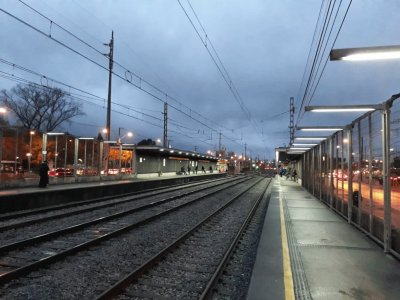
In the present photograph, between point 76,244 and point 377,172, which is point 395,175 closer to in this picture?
point 377,172

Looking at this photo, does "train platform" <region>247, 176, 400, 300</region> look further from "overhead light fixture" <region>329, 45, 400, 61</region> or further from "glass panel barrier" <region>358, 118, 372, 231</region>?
"overhead light fixture" <region>329, 45, 400, 61</region>

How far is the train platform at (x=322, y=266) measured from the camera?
5.39 metres

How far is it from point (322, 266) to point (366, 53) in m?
3.41

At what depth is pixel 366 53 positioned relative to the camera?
18.6ft

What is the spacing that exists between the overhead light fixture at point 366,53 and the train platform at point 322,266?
3194 mm

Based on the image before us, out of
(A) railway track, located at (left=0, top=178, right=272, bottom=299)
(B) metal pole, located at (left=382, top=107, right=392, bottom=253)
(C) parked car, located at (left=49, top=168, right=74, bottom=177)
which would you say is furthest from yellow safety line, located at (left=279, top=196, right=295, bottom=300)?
(C) parked car, located at (left=49, top=168, right=74, bottom=177)

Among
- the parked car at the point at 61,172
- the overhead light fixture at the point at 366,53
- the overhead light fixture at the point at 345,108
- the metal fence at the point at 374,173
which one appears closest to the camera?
the overhead light fixture at the point at 366,53

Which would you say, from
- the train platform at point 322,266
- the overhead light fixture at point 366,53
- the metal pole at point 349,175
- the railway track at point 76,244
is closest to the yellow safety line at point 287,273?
the train platform at point 322,266

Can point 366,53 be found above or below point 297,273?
above

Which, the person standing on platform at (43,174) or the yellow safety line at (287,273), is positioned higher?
the person standing on platform at (43,174)

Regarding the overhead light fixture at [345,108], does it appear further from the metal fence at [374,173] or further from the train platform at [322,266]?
the train platform at [322,266]

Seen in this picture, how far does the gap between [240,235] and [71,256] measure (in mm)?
4715

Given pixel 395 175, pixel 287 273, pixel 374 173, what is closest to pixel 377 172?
pixel 374 173

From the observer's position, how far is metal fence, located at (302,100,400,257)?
24.2 ft
